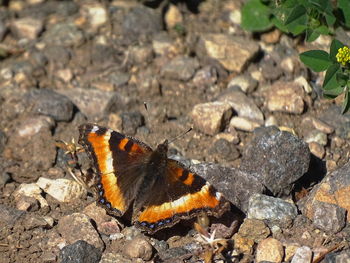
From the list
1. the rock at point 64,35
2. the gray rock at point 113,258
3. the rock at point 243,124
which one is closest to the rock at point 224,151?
the rock at point 243,124

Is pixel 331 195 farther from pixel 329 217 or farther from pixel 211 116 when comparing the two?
pixel 211 116

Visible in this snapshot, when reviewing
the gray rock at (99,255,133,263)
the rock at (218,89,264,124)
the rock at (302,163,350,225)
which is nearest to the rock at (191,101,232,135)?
the rock at (218,89,264,124)

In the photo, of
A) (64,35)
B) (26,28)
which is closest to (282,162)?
(64,35)

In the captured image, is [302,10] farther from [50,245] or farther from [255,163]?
[50,245]

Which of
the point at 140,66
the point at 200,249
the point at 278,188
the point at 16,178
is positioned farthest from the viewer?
the point at 140,66

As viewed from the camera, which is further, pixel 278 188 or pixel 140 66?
pixel 140 66

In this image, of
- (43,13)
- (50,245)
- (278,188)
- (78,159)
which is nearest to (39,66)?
(43,13)

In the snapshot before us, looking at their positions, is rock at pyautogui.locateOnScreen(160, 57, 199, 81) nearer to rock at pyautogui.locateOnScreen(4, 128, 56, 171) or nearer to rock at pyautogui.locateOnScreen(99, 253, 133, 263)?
rock at pyautogui.locateOnScreen(4, 128, 56, 171)
